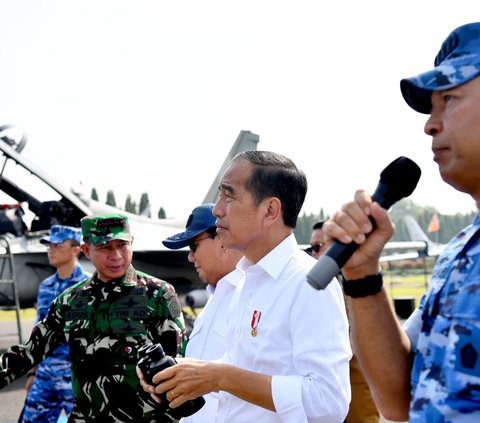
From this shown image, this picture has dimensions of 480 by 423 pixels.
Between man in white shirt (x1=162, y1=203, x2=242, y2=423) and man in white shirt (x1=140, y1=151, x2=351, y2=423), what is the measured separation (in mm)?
308

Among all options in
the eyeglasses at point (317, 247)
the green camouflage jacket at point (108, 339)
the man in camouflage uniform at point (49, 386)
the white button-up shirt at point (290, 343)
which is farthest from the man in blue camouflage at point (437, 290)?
the man in camouflage uniform at point (49, 386)

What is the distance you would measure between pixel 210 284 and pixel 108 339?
0.64 meters

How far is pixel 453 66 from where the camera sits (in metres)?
1.29

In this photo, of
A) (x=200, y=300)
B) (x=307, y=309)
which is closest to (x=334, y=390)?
(x=307, y=309)

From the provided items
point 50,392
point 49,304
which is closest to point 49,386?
point 50,392

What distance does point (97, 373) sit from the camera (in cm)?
311

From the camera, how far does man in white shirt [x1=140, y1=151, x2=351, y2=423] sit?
1.82 metres

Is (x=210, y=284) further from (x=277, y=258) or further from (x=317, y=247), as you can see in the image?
(x=317, y=247)

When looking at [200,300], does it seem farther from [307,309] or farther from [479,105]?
[479,105]

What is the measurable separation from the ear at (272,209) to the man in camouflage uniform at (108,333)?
4.24 feet

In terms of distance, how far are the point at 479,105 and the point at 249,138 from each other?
14747 mm

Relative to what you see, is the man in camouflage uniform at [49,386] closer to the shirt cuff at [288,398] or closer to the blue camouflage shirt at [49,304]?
the blue camouflage shirt at [49,304]

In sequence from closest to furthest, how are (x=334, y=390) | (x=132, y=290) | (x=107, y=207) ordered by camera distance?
(x=334, y=390)
(x=132, y=290)
(x=107, y=207)

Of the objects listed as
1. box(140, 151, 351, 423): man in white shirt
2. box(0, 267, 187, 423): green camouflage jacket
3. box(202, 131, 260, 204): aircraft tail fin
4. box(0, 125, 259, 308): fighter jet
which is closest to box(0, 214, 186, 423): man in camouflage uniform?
box(0, 267, 187, 423): green camouflage jacket
